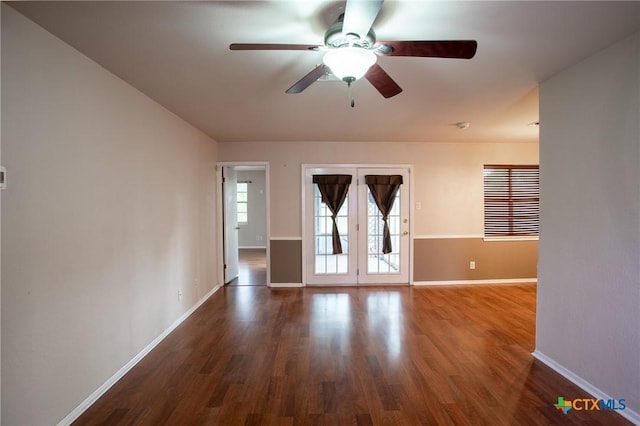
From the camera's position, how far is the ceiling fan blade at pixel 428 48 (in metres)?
1.38

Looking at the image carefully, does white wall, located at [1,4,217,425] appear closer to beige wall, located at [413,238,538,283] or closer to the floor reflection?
the floor reflection

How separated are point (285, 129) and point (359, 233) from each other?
6.54 ft

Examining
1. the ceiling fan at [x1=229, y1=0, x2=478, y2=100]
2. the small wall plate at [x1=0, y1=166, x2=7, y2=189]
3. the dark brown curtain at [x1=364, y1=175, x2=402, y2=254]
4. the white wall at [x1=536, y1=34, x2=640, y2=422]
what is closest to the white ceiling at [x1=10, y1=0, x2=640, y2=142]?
the ceiling fan at [x1=229, y1=0, x2=478, y2=100]

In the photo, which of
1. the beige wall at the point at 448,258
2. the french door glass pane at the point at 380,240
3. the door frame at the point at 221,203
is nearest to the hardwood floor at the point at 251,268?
the door frame at the point at 221,203

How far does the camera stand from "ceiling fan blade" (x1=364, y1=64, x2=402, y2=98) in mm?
1684

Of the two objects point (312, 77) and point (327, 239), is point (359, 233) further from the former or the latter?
point (312, 77)

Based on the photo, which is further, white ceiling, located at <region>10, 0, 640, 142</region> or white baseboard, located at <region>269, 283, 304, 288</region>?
white baseboard, located at <region>269, 283, 304, 288</region>

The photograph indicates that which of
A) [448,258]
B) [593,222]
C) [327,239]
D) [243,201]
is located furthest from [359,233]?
[243,201]

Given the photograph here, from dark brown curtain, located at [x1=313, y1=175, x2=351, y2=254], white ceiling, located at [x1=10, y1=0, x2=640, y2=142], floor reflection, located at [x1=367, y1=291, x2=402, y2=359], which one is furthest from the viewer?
dark brown curtain, located at [x1=313, y1=175, x2=351, y2=254]

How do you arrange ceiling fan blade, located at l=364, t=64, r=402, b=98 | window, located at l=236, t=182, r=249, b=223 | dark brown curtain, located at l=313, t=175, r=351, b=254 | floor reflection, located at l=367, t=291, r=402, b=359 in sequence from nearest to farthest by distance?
ceiling fan blade, located at l=364, t=64, r=402, b=98 < floor reflection, located at l=367, t=291, r=402, b=359 < dark brown curtain, located at l=313, t=175, r=351, b=254 < window, located at l=236, t=182, r=249, b=223

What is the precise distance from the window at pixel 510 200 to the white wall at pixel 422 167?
122 mm

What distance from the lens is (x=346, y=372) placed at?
2.25 metres

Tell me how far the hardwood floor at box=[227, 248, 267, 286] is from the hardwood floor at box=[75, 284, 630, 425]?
51.2 inches

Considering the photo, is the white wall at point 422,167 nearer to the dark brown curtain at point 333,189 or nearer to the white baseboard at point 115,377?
the dark brown curtain at point 333,189
